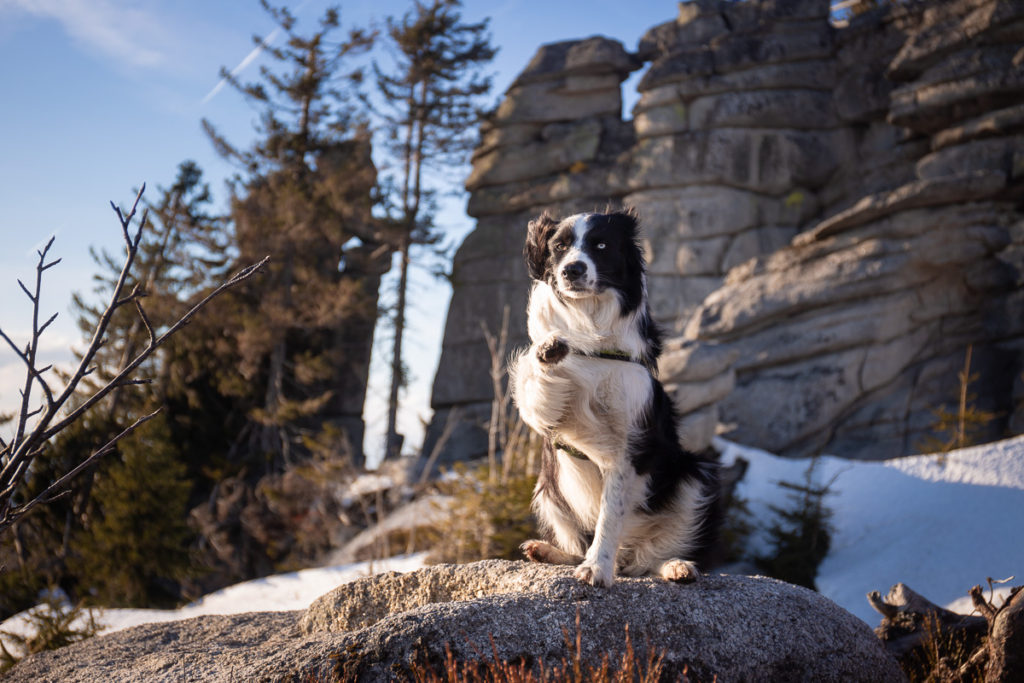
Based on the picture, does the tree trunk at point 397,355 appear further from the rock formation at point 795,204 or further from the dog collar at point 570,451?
the dog collar at point 570,451

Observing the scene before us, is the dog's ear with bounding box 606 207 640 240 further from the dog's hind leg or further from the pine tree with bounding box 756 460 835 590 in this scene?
the pine tree with bounding box 756 460 835 590

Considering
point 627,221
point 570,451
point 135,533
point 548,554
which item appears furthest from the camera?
point 135,533

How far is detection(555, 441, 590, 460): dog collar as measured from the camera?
11.1 ft

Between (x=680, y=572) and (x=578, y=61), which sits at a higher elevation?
(x=578, y=61)

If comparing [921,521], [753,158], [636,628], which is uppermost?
[753,158]

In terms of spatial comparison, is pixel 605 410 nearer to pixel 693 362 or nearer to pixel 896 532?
pixel 896 532

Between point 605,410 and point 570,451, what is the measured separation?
297mm

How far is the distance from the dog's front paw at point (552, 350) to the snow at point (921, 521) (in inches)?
169

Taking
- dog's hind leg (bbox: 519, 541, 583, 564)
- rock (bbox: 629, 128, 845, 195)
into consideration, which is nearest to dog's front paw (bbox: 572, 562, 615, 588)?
dog's hind leg (bbox: 519, 541, 583, 564)

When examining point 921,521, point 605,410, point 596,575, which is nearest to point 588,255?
point 605,410

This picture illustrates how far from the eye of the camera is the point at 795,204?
64.3 feet

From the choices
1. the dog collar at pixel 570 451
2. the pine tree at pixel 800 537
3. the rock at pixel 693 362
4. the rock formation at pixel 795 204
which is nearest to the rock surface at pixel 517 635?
the dog collar at pixel 570 451

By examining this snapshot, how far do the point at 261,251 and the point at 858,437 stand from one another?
14.1m

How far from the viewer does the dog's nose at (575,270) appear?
3.20 m
